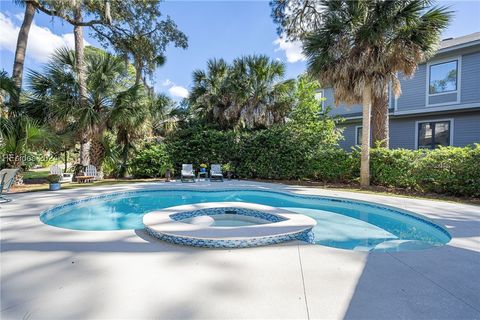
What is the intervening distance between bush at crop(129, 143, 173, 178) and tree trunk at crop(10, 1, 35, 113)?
226 inches

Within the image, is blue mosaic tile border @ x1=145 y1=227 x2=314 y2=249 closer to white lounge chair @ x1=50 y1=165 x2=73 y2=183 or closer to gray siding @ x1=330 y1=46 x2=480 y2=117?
gray siding @ x1=330 y1=46 x2=480 y2=117

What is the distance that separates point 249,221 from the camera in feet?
19.7

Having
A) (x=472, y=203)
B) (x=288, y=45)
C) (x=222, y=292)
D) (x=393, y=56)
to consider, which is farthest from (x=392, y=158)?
(x=222, y=292)

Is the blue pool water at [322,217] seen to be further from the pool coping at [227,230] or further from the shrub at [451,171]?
the shrub at [451,171]

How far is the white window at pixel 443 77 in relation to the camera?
1228 cm

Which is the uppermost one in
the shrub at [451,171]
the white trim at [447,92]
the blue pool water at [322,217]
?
the white trim at [447,92]

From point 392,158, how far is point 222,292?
9797mm

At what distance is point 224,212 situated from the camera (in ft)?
20.3

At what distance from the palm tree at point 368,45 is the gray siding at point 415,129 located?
18.7 ft

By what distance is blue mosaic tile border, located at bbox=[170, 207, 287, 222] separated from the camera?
5373 millimetres

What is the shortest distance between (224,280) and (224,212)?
3.54m

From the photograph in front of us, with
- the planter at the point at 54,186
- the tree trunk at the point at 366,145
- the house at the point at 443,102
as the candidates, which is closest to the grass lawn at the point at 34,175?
the planter at the point at 54,186

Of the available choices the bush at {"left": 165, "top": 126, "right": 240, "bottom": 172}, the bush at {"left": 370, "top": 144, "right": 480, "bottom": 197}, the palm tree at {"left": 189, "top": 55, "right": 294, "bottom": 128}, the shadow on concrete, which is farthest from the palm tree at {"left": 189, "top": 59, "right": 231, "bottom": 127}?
the shadow on concrete

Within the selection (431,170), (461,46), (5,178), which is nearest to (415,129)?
(461,46)
